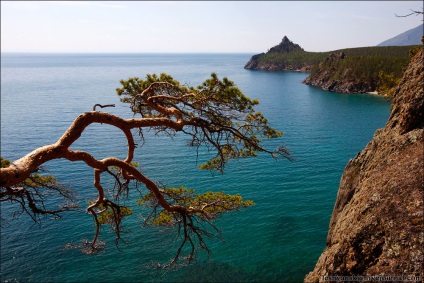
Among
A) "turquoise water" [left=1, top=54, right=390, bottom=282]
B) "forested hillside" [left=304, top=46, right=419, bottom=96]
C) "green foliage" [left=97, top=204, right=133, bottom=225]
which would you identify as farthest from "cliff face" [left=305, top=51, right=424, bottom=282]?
"forested hillside" [left=304, top=46, right=419, bottom=96]

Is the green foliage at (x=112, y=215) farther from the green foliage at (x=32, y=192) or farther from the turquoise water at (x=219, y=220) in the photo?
the turquoise water at (x=219, y=220)

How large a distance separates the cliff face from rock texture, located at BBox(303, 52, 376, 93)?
296ft

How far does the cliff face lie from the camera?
798 cm

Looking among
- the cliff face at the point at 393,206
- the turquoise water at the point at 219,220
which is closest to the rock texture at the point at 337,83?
the turquoise water at the point at 219,220

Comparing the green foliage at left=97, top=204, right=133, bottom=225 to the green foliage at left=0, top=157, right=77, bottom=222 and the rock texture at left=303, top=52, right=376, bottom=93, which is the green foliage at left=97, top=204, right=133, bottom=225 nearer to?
the green foliage at left=0, top=157, right=77, bottom=222

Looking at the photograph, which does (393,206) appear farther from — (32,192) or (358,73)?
(358,73)

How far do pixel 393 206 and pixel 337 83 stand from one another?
10023 cm

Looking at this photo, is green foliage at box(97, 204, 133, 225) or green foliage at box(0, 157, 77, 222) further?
green foliage at box(97, 204, 133, 225)


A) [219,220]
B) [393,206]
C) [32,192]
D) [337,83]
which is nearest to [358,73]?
[337,83]

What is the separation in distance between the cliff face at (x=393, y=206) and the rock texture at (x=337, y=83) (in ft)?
296

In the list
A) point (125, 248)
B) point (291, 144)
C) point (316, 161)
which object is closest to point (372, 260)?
point (125, 248)

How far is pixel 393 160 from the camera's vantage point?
10094mm

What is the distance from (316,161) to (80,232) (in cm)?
2568

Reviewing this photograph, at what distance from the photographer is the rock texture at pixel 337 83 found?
308ft
